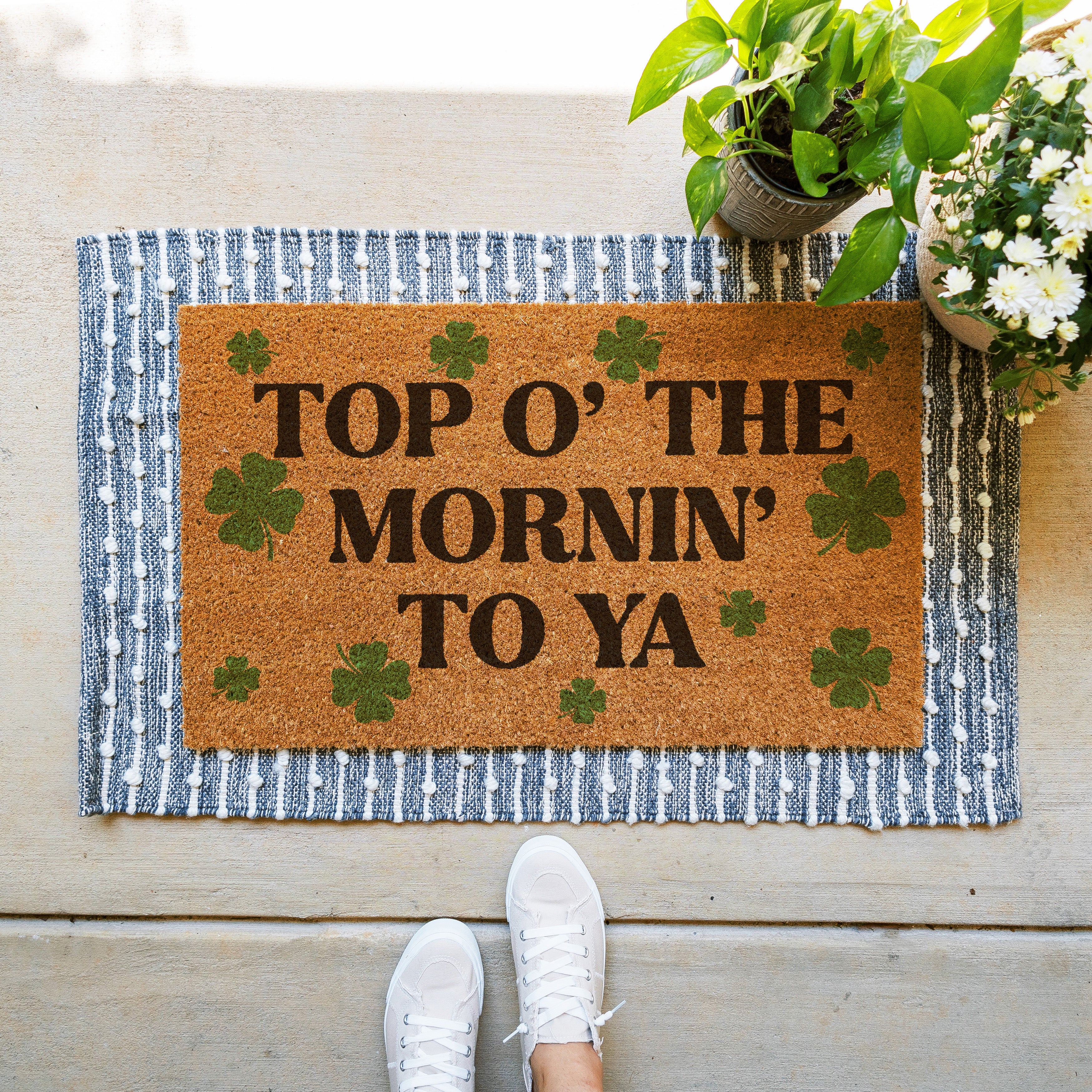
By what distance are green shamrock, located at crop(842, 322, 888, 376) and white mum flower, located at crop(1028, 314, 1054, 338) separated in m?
0.28

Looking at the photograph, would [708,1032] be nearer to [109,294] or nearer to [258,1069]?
[258,1069]

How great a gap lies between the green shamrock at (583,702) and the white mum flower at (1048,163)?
806 millimetres

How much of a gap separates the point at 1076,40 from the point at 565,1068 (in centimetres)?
140

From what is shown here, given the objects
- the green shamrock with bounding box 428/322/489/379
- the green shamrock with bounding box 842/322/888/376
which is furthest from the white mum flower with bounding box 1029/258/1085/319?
the green shamrock with bounding box 428/322/489/379

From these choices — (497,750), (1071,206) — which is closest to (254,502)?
(497,750)

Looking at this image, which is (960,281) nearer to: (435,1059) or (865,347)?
(865,347)

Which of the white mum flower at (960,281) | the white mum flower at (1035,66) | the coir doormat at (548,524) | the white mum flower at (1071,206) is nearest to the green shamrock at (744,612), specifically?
→ the coir doormat at (548,524)

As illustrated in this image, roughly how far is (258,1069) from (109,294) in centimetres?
117

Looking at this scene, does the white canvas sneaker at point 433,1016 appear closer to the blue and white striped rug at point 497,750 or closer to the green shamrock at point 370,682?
the blue and white striped rug at point 497,750

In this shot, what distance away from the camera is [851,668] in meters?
1.07

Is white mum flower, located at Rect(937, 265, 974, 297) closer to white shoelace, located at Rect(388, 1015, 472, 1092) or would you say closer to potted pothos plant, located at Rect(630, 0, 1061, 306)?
potted pothos plant, located at Rect(630, 0, 1061, 306)

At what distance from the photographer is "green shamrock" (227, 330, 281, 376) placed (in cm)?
106

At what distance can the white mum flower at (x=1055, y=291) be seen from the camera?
778mm

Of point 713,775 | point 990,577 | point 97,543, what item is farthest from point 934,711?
point 97,543
